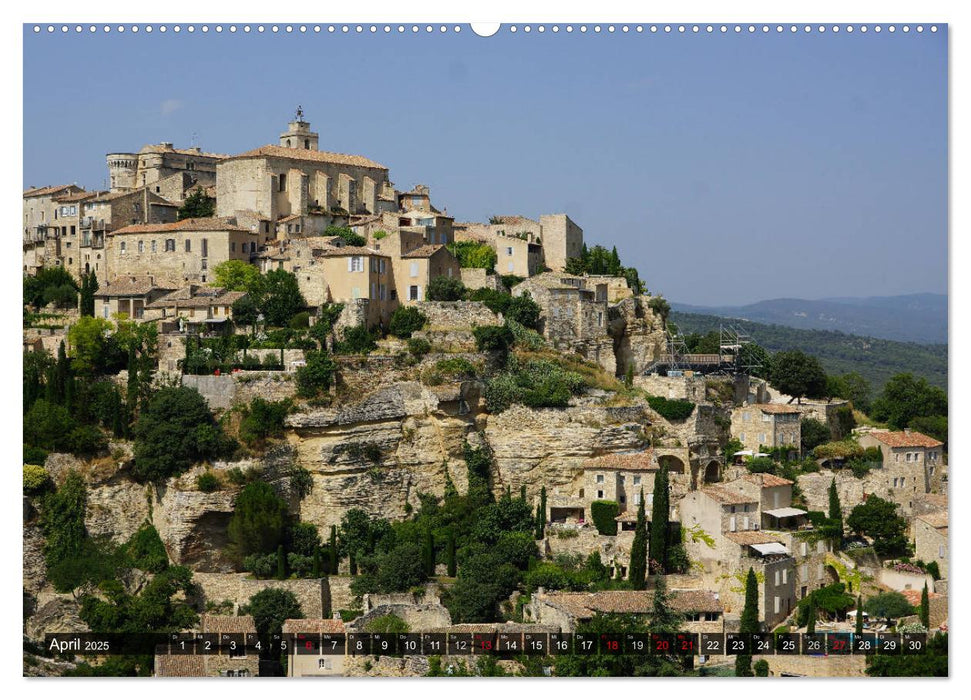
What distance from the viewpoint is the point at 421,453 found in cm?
3161

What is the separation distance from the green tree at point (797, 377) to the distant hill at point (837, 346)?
8.61 metres

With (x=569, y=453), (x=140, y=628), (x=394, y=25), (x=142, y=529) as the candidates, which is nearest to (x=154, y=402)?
(x=142, y=529)

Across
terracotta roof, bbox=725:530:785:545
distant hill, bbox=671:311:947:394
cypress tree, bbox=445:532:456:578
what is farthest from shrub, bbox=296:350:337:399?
distant hill, bbox=671:311:947:394

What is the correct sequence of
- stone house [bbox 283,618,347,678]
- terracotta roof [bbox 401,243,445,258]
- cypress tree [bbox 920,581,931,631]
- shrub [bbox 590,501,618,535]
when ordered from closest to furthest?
1. stone house [bbox 283,618,347,678]
2. cypress tree [bbox 920,581,931,631]
3. shrub [bbox 590,501,618,535]
4. terracotta roof [bbox 401,243,445,258]

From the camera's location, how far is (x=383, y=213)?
3894 centimetres

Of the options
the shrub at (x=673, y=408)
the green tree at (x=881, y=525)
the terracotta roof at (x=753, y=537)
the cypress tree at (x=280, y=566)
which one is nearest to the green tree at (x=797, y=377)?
the shrub at (x=673, y=408)

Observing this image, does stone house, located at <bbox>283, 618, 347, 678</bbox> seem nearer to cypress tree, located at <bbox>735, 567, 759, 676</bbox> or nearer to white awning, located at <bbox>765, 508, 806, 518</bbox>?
cypress tree, located at <bbox>735, 567, 759, 676</bbox>

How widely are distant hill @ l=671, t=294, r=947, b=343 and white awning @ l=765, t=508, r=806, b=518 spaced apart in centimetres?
418

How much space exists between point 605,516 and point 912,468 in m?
6.64

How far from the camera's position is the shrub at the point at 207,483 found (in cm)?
2939

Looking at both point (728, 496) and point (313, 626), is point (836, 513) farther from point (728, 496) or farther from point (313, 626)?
point (313, 626)

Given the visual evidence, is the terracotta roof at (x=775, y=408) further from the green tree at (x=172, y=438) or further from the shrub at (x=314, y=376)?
the green tree at (x=172, y=438)

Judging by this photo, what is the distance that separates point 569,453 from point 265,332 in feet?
24.1

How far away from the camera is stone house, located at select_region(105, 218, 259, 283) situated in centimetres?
3675
